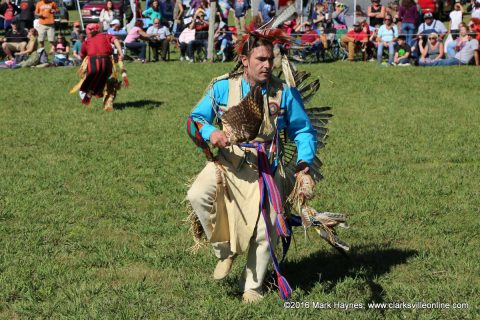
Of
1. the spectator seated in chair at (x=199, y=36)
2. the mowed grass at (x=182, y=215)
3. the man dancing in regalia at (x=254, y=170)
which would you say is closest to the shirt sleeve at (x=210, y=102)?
the man dancing in regalia at (x=254, y=170)

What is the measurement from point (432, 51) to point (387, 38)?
114cm

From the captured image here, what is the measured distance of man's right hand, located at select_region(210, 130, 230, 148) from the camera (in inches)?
183

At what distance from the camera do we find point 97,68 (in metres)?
13.1

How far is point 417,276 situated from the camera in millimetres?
5512

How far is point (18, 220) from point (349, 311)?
11.0ft

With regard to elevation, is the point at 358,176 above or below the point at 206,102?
below

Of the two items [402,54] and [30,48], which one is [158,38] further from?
[402,54]

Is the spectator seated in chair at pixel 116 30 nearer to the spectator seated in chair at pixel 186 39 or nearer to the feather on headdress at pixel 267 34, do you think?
the spectator seated in chair at pixel 186 39

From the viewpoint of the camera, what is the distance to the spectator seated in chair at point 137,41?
70.4ft

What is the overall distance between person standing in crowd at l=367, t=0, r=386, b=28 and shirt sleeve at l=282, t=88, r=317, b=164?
17495 millimetres

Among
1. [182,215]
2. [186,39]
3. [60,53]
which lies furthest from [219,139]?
[60,53]

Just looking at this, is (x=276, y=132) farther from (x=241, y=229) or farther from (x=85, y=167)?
(x=85, y=167)

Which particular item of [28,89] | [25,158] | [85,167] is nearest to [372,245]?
[85,167]

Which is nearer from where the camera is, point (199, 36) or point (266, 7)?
point (266, 7)
